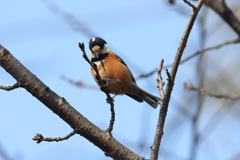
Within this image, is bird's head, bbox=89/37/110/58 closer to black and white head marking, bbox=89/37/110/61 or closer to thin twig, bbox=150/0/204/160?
black and white head marking, bbox=89/37/110/61

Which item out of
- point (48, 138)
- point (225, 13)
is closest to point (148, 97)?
point (225, 13)

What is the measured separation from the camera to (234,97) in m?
3.86

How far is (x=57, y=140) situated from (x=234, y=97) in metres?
2.00

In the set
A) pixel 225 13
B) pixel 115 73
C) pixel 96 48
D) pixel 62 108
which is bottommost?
pixel 62 108

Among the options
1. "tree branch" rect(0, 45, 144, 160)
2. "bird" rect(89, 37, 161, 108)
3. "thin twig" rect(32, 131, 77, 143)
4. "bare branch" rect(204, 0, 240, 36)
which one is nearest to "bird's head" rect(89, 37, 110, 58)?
"bird" rect(89, 37, 161, 108)

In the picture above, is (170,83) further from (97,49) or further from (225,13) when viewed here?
(97,49)

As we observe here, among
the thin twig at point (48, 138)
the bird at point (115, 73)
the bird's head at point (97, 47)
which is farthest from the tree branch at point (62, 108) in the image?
the bird's head at point (97, 47)

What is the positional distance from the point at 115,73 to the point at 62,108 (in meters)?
1.71

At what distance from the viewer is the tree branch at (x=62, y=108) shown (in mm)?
2904

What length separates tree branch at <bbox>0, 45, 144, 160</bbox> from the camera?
A: 2.90 m

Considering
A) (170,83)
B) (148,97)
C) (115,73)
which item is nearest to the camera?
(170,83)

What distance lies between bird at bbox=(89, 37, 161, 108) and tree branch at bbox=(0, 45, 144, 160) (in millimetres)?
1350

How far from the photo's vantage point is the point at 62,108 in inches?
117

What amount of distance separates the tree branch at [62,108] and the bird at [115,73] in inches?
53.1
